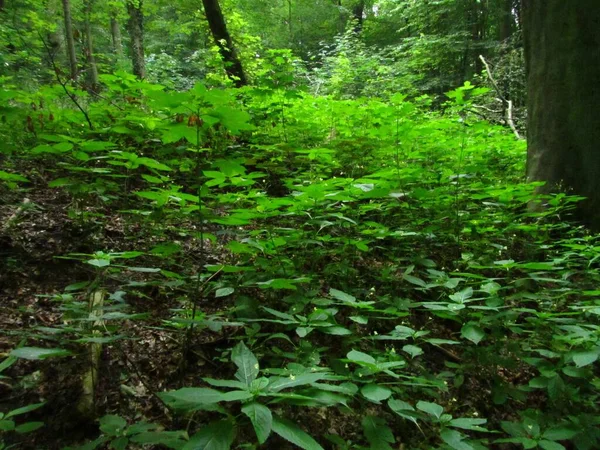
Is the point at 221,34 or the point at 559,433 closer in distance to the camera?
the point at 559,433

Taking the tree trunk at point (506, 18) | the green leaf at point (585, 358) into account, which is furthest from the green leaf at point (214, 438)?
the tree trunk at point (506, 18)

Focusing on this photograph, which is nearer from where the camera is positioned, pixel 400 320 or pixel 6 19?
pixel 400 320

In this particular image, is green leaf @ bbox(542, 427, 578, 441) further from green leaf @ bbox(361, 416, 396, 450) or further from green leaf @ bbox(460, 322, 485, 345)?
green leaf @ bbox(361, 416, 396, 450)

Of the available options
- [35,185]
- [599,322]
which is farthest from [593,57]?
[35,185]

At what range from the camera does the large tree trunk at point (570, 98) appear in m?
3.76

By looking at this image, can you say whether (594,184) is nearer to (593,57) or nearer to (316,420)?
(593,57)

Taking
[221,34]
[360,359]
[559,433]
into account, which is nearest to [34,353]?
[360,359]

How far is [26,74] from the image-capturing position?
8445 millimetres

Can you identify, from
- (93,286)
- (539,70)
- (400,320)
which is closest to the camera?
(93,286)

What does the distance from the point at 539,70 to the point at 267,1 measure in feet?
49.1

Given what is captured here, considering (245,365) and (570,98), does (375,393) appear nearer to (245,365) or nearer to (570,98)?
(245,365)

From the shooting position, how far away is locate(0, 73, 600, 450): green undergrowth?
1457 mm

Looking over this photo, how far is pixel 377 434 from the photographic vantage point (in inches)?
57.7

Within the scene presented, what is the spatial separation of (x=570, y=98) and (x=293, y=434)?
4455 mm
